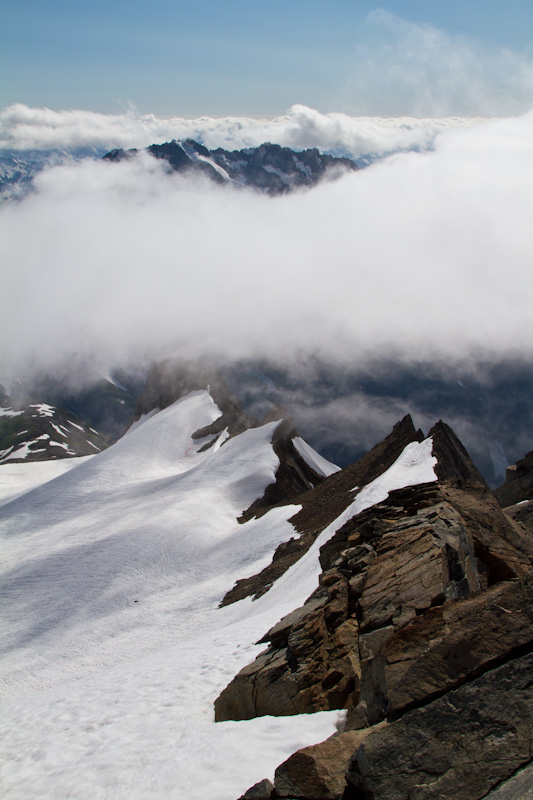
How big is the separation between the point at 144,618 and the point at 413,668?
3172 centimetres

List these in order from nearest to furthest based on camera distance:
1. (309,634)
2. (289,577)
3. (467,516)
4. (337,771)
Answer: (337,771)
(309,634)
(467,516)
(289,577)

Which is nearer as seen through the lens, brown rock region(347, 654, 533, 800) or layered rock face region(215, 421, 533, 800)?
brown rock region(347, 654, 533, 800)

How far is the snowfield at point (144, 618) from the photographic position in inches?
482

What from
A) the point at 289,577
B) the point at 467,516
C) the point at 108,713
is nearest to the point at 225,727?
the point at 108,713

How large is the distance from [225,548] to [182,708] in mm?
31190

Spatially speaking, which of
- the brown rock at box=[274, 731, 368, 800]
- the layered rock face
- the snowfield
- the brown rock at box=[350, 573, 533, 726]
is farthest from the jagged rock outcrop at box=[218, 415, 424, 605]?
Answer: the brown rock at box=[274, 731, 368, 800]

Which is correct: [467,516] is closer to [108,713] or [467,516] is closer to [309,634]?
[309,634]

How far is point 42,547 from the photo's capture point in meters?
49.7

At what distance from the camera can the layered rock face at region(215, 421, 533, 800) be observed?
7281 mm

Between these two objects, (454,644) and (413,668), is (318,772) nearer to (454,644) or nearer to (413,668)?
(413,668)

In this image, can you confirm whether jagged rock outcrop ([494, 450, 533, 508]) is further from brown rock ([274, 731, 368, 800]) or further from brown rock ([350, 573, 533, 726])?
brown rock ([274, 731, 368, 800])

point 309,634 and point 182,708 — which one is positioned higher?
point 309,634

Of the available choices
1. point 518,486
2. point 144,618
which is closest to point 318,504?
point 518,486

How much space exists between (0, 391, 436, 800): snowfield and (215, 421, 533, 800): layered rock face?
1.50 m
